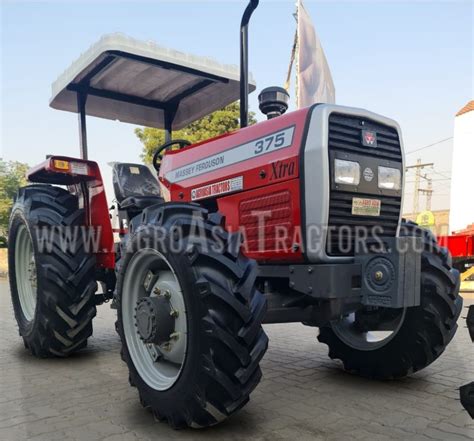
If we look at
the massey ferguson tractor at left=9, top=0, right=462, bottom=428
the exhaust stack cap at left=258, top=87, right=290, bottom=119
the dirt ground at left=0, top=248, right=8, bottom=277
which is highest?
the exhaust stack cap at left=258, top=87, right=290, bottom=119

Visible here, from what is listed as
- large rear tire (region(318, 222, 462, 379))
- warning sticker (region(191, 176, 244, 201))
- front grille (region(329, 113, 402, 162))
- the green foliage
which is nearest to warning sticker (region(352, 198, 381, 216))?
front grille (region(329, 113, 402, 162))

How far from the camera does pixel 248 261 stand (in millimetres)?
2453

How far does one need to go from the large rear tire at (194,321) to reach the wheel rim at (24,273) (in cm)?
226

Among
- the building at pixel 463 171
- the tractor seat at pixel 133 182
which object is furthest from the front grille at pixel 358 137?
the building at pixel 463 171

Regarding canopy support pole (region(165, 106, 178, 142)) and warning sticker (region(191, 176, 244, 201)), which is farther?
canopy support pole (region(165, 106, 178, 142))

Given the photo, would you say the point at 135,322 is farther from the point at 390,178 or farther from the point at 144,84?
the point at 144,84

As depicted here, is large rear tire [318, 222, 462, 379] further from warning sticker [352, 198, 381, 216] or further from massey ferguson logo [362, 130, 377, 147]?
massey ferguson logo [362, 130, 377, 147]

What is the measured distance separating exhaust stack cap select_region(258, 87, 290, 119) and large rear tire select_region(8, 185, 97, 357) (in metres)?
2.08

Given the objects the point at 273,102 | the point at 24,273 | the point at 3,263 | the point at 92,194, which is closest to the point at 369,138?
the point at 273,102

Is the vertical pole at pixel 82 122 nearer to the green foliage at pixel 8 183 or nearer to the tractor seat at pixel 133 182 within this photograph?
the tractor seat at pixel 133 182

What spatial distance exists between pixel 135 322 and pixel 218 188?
102 centimetres

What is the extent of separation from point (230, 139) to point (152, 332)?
134cm

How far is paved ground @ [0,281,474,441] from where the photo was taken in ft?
8.27

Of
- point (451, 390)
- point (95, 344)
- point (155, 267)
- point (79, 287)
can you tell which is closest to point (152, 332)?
point (155, 267)
